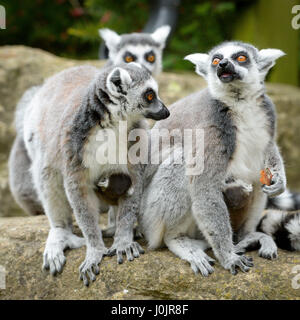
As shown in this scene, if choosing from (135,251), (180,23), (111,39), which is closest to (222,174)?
(135,251)

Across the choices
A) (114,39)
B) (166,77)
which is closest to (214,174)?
(114,39)

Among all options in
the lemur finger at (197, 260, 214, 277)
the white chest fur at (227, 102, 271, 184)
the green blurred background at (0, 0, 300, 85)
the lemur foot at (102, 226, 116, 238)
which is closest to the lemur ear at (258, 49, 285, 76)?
the white chest fur at (227, 102, 271, 184)

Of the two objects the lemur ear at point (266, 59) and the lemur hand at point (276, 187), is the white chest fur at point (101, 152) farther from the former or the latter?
the lemur ear at point (266, 59)

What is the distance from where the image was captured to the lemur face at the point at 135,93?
4031mm

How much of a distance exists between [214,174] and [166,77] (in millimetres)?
4385

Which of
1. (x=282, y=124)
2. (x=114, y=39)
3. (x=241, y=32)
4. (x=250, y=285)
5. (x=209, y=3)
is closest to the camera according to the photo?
(x=250, y=285)

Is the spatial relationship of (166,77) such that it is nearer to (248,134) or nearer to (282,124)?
(282,124)

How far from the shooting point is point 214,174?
3.86 meters

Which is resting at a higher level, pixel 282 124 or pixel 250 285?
pixel 282 124

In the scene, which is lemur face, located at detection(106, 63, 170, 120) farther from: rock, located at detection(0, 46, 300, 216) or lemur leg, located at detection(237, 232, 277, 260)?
rock, located at detection(0, 46, 300, 216)

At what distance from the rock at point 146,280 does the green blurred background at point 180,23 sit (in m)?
5.47

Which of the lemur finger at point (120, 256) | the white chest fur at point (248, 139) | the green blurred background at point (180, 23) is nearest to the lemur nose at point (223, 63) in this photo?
the white chest fur at point (248, 139)

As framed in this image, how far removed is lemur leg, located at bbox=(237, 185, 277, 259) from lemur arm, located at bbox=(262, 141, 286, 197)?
220mm

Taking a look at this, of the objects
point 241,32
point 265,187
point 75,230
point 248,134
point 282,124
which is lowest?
point 75,230
